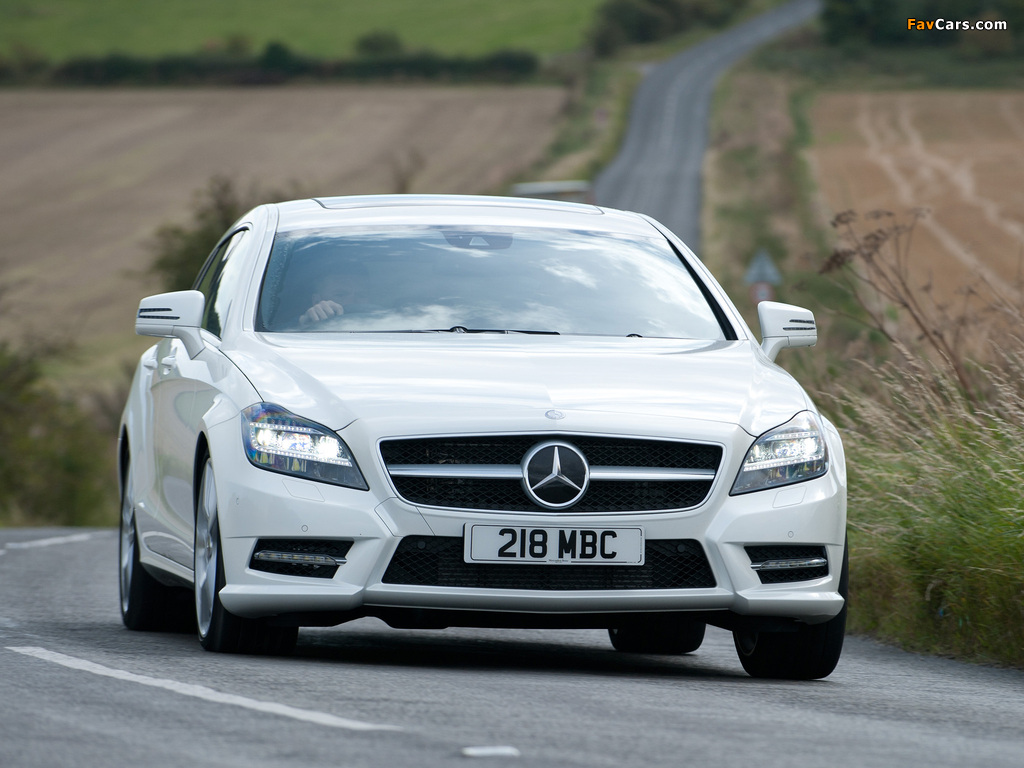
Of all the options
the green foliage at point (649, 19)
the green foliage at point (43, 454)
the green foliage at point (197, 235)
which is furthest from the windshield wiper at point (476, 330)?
the green foliage at point (649, 19)

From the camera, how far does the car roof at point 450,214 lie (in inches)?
316

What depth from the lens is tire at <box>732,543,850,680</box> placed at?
6984mm

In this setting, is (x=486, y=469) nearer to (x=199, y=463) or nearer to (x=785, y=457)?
(x=785, y=457)

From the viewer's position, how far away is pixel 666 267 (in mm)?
8008

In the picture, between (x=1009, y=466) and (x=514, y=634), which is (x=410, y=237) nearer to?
(x=514, y=634)

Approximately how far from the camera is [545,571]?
638cm

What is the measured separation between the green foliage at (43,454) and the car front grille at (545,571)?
1054 inches

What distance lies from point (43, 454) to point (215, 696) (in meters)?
29.0

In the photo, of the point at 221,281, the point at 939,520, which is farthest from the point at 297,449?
the point at 939,520

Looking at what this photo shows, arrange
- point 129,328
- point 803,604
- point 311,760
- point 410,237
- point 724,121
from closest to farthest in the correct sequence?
1. point 311,760
2. point 803,604
3. point 410,237
4. point 129,328
5. point 724,121

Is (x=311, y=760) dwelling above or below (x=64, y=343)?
above

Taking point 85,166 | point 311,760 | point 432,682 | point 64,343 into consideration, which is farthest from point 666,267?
point 85,166

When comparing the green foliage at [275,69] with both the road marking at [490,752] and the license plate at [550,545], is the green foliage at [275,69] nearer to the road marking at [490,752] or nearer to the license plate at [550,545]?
the license plate at [550,545]

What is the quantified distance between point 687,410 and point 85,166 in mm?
69645
